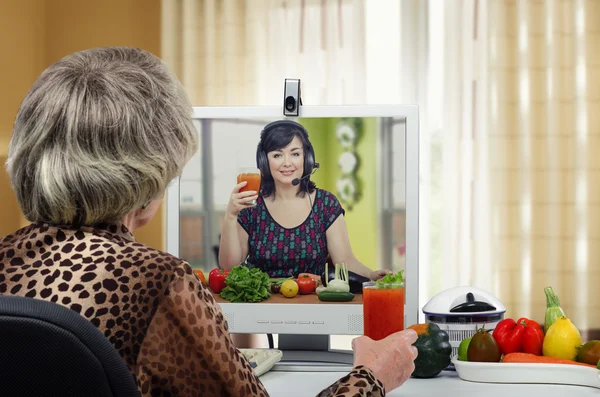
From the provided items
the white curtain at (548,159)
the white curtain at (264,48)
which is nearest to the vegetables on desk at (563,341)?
the white curtain at (548,159)

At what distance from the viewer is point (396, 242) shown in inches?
58.9

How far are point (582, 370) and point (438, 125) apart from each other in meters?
2.72

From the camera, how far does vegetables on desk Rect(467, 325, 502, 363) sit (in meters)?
1.31

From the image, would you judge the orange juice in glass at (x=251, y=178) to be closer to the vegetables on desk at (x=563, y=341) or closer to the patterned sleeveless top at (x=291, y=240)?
the patterned sleeveless top at (x=291, y=240)

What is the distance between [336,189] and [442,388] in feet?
1.56

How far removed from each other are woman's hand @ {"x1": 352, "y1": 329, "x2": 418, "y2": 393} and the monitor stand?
369 mm

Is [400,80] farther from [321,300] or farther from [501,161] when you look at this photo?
[321,300]

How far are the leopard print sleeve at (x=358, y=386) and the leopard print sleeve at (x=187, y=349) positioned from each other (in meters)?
0.18

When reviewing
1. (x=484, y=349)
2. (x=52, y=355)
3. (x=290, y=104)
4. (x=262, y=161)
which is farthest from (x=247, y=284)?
→ (x=52, y=355)

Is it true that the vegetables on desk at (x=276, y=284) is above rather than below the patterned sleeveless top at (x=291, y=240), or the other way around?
below

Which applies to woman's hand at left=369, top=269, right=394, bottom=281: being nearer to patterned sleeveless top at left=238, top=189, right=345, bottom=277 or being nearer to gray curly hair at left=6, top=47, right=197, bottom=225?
patterned sleeveless top at left=238, top=189, right=345, bottom=277

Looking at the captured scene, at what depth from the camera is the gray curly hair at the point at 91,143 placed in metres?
0.74

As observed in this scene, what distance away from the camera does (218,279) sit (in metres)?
1.52

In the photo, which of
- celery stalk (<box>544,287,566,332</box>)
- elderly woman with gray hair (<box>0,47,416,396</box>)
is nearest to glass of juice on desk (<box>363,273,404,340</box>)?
celery stalk (<box>544,287,566,332</box>)
